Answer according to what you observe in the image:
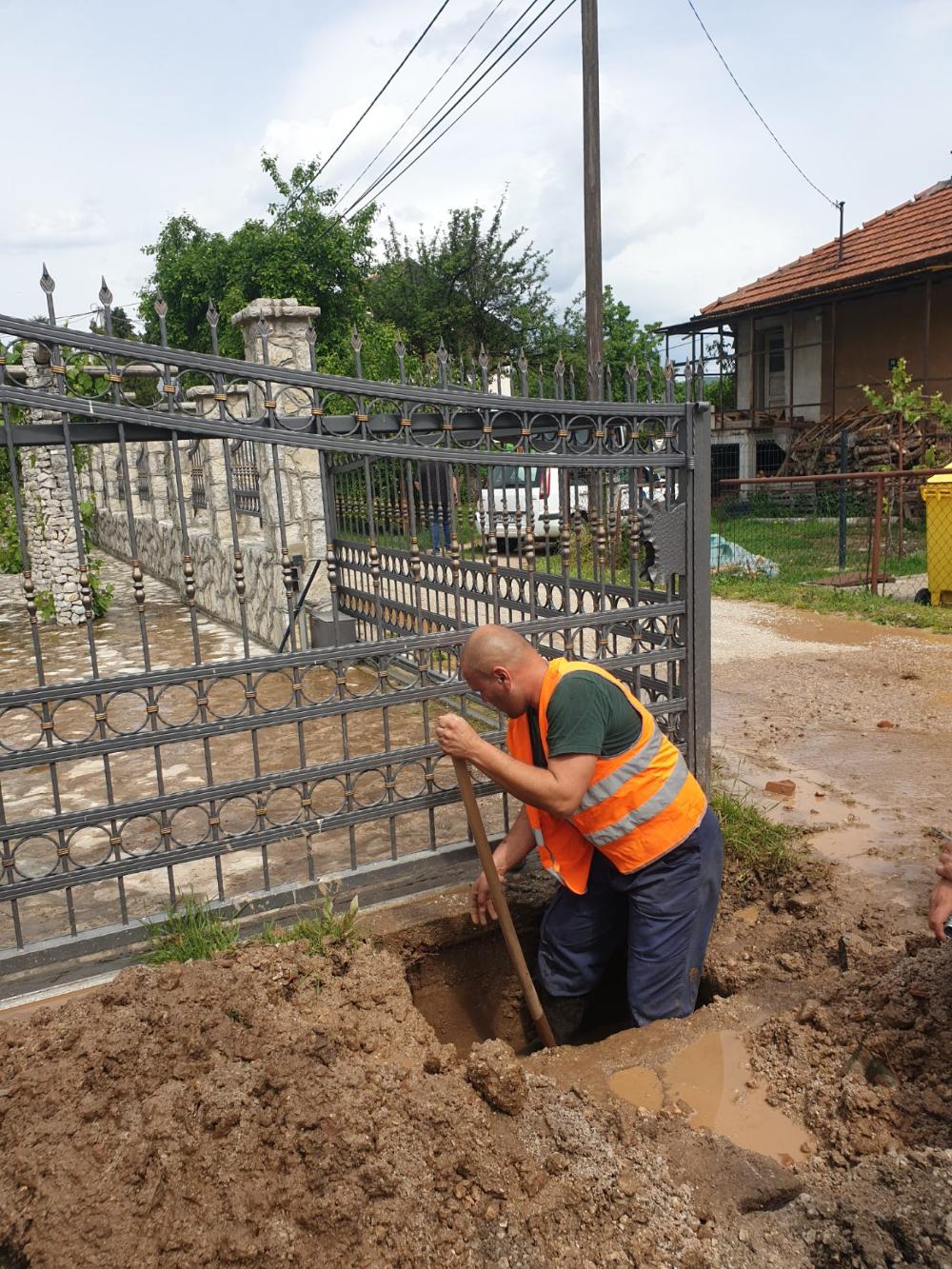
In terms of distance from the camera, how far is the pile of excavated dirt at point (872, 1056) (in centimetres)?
259

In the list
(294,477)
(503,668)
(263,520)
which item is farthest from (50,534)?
(503,668)

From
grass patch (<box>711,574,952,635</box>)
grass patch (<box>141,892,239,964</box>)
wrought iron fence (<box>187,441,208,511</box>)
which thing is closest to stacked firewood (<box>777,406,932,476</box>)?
grass patch (<box>711,574,952,635</box>)

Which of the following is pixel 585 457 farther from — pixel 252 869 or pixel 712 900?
pixel 252 869

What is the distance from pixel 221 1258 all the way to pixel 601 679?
1982 millimetres

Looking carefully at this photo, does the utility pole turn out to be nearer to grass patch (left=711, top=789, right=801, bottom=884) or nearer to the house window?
grass patch (left=711, top=789, right=801, bottom=884)

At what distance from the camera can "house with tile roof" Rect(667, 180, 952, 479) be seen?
63.3ft

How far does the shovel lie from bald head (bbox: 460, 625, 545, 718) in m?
0.28

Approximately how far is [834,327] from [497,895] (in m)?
20.6

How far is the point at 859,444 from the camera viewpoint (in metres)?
19.0

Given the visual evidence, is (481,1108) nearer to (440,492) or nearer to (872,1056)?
(872,1056)

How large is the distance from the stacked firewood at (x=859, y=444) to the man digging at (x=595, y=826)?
1342 cm

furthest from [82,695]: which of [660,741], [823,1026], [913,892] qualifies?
[913,892]

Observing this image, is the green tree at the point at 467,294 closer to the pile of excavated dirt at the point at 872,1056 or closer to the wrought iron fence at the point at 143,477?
the wrought iron fence at the point at 143,477

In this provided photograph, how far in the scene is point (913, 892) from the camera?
3885 millimetres
